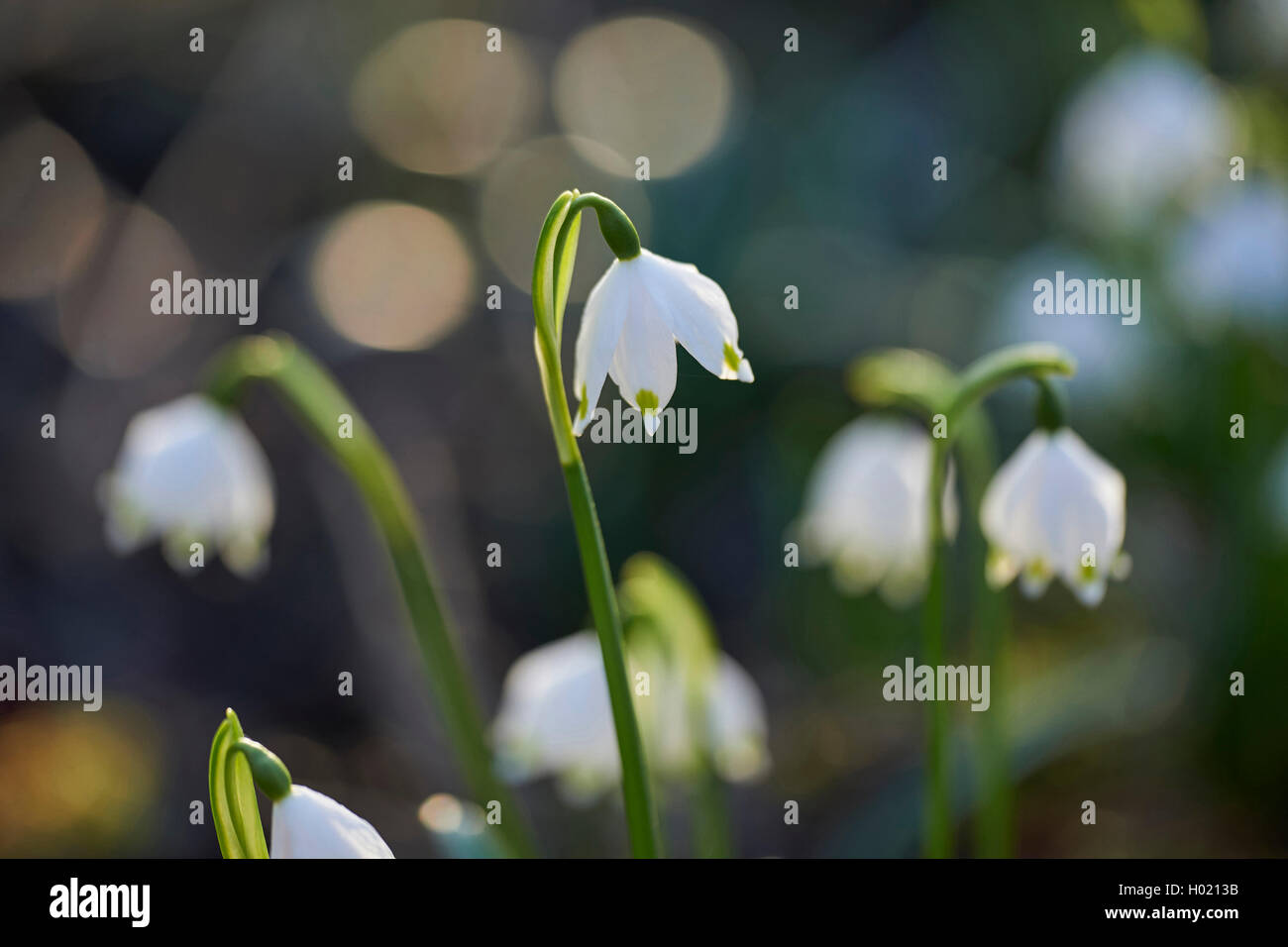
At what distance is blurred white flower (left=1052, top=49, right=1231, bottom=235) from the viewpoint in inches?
93.3

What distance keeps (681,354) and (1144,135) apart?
125 centimetres

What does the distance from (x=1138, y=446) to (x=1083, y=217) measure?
73 centimetres

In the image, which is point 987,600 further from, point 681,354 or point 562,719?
point 681,354

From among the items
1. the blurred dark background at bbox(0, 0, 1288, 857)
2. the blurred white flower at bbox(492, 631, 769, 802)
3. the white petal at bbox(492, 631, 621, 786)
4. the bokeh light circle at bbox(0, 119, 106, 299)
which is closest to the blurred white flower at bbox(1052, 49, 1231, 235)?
the blurred dark background at bbox(0, 0, 1288, 857)

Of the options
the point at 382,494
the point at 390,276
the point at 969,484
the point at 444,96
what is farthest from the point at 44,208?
the point at 969,484

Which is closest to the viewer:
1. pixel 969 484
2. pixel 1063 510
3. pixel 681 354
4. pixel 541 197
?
pixel 1063 510

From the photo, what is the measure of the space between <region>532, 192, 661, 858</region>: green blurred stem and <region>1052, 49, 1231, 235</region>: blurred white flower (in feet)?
6.83

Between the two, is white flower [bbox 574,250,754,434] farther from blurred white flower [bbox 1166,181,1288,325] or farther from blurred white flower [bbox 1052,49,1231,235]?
blurred white flower [bbox 1052,49,1231,235]

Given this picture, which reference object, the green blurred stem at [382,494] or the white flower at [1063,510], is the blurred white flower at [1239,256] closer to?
the white flower at [1063,510]

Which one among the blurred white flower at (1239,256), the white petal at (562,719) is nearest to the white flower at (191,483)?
the white petal at (562,719)

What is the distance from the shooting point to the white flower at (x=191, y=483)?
134cm

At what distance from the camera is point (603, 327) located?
0.78 metres

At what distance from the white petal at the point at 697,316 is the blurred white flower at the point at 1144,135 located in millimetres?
2008

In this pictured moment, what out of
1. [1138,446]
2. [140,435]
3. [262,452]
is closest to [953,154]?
[1138,446]
